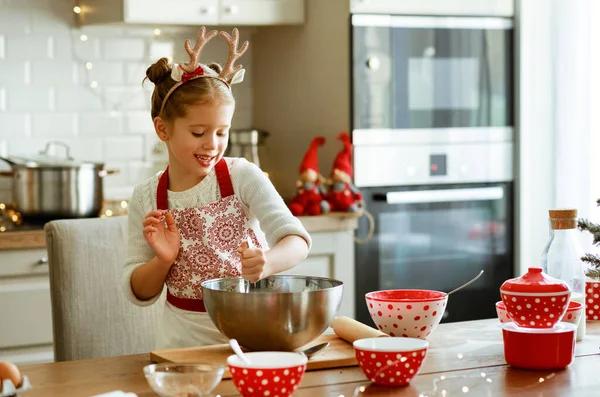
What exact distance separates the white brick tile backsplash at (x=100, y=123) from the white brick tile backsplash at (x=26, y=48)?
0.88 ft

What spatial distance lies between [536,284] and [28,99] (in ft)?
8.20

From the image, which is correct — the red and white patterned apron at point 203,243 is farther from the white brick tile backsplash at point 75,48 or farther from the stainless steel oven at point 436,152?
the white brick tile backsplash at point 75,48

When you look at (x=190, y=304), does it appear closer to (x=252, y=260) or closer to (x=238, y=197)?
(x=238, y=197)

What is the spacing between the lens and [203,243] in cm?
189

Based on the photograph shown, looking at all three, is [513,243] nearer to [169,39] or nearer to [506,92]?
[506,92]

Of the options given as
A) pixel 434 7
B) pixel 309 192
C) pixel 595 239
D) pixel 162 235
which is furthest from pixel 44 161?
pixel 595 239

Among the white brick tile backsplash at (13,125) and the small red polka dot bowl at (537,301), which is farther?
the white brick tile backsplash at (13,125)

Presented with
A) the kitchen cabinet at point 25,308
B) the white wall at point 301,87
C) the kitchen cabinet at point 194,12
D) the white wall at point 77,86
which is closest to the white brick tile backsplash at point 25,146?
the white wall at point 77,86

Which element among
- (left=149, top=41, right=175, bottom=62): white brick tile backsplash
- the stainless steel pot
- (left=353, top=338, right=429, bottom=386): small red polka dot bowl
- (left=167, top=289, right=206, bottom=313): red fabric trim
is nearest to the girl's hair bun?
(left=167, top=289, right=206, bottom=313): red fabric trim

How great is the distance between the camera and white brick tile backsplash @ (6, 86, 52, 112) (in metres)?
3.60

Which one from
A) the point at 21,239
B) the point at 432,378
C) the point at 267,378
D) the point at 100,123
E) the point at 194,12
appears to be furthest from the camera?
the point at 100,123

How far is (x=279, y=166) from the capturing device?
393cm

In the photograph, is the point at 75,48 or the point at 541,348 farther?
the point at 75,48

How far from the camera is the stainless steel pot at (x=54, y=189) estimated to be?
3277mm
